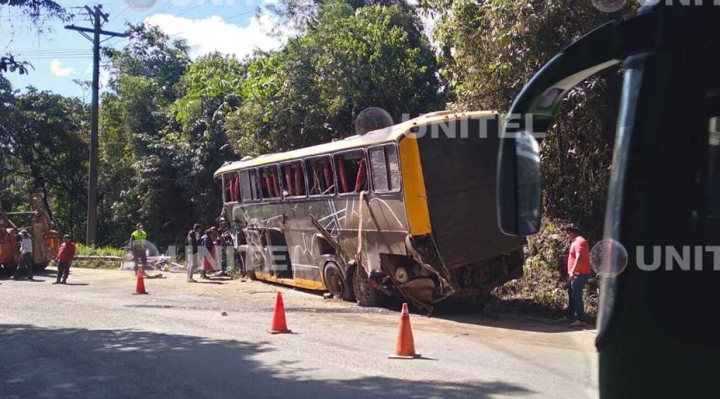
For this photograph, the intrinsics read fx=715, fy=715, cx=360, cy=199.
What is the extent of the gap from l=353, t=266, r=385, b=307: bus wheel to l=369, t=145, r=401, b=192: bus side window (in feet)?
6.55

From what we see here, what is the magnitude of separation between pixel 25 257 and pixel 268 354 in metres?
14.8

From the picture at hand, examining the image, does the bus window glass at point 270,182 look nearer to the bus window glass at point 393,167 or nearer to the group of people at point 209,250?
the group of people at point 209,250

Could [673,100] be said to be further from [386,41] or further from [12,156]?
[12,156]

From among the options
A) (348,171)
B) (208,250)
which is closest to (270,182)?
(348,171)

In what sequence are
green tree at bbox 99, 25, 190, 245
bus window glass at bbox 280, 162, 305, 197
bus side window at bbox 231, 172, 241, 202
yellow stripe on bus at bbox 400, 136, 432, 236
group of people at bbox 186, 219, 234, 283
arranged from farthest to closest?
green tree at bbox 99, 25, 190, 245 < group of people at bbox 186, 219, 234, 283 < bus side window at bbox 231, 172, 241, 202 < bus window glass at bbox 280, 162, 305, 197 < yellow stripe on bus at bbox 400, 136, 432, 236

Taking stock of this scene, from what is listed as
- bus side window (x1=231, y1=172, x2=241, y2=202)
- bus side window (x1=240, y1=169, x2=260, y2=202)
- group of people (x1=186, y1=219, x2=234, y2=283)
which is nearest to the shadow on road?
bus side window (x1=240, y1=169, x2=260, y2=202)

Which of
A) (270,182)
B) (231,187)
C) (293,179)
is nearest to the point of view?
(293,179)

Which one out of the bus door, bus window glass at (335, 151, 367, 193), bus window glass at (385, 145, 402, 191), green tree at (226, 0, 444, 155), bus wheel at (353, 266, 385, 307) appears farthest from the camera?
green tree at (226, 0, 444, 155)

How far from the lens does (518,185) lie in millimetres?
2377

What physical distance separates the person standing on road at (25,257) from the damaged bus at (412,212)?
33.7 feet

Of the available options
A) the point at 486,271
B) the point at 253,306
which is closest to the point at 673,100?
the point at 486,271

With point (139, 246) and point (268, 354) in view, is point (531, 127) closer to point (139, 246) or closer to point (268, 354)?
point (268, 354)

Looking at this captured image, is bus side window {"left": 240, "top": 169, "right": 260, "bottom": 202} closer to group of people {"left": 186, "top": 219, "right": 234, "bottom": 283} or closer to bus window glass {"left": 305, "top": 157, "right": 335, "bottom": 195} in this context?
group of people {"left": 186, "top": 219, "right": 234, "bottom": 283}

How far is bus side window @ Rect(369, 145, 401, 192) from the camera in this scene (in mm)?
11619
